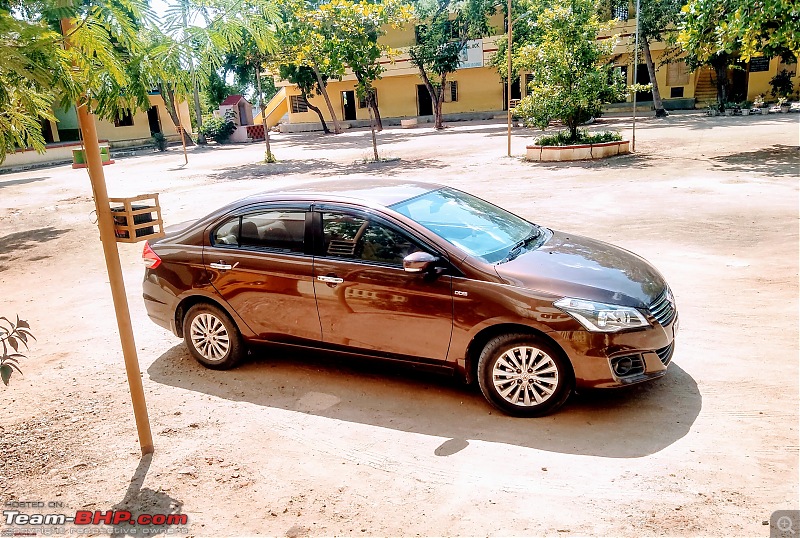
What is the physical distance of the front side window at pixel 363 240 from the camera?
15.7 ft

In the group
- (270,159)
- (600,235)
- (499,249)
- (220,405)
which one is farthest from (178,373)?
(270,159)

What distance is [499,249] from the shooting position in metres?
4.89

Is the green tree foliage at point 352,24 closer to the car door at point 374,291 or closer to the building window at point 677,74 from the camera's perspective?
the car door at point 374,291

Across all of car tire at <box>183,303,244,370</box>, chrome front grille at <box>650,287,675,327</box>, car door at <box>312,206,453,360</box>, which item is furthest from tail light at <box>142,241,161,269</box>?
chrome front grille at <box>650,287,675,327</box>

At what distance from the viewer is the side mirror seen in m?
4.46

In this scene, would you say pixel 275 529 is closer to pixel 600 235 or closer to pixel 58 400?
pixel 58 400

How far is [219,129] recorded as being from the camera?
4022 cm

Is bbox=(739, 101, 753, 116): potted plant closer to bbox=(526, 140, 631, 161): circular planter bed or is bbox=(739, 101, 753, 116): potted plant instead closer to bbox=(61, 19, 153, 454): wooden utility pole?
bbox=(526, 140, 631, 161): circular planter bed

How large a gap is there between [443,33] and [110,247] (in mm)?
34136

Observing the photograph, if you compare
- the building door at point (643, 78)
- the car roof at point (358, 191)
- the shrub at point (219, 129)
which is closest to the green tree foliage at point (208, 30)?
Answer: the car roof at point (358, 191)

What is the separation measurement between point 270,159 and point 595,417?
2249 centimetres

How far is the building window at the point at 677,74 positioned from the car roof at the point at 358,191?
115 ft

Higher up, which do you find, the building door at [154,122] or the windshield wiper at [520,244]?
the building door at [154,122]

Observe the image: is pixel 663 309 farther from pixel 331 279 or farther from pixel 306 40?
pixel 306 40
